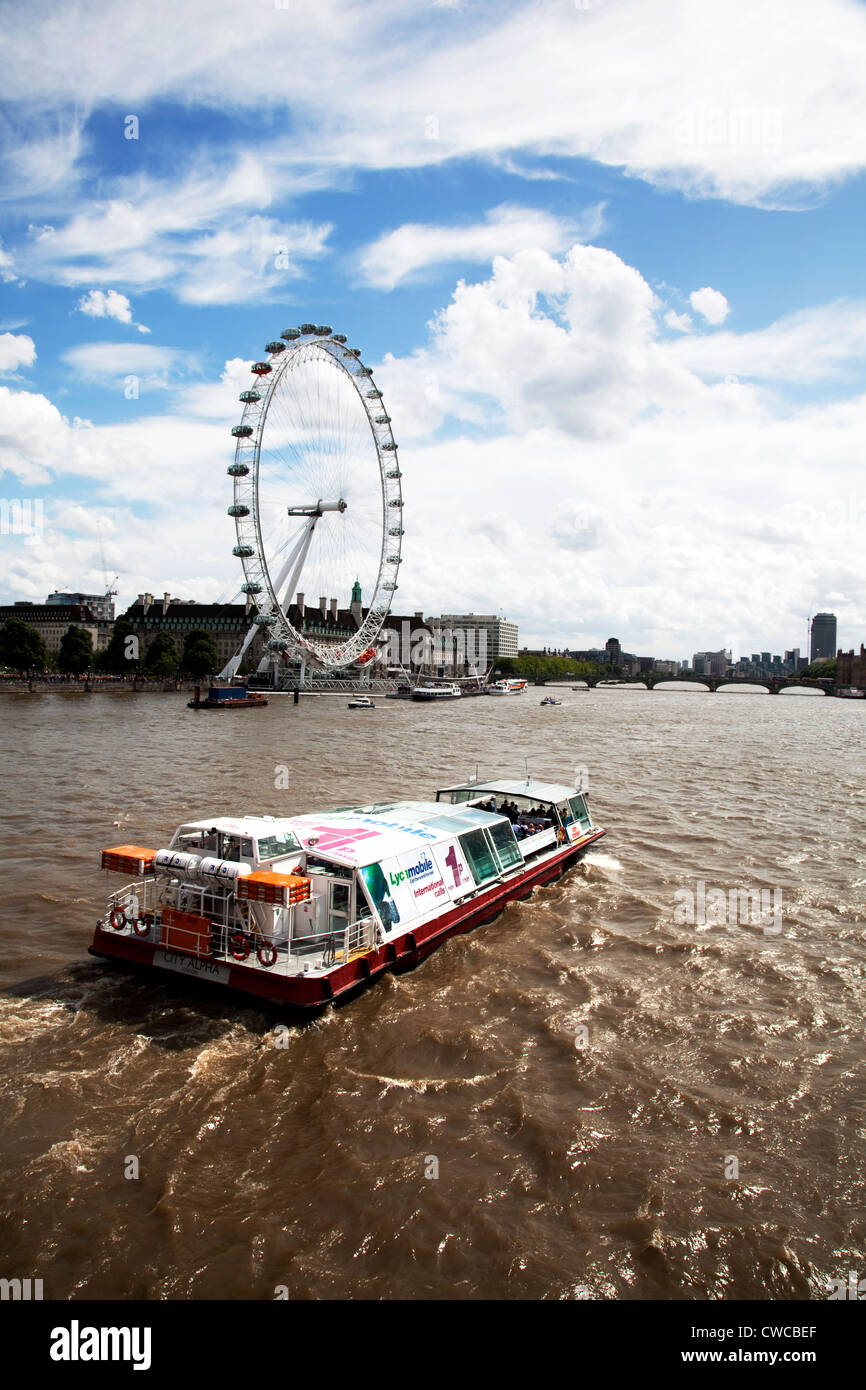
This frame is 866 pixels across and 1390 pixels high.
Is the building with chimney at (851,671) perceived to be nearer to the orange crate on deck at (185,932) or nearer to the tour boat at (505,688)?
the tour boat at (505,688)

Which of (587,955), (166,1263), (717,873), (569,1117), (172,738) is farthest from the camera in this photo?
(172,738)

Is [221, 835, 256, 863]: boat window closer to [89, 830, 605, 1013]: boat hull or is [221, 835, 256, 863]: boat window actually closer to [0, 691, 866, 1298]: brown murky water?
[89, 830, 605, 1013]: boat hull

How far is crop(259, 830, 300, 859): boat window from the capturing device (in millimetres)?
11617

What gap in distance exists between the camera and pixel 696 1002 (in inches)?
468

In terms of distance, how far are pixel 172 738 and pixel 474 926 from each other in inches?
1421

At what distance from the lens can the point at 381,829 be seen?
13484 mm

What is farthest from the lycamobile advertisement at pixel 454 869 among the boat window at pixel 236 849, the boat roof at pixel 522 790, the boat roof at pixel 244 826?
the boat roof at pixel 522 790

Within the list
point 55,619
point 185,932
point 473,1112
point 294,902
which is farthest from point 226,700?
point 55,619

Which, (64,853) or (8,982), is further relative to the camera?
(64,853)

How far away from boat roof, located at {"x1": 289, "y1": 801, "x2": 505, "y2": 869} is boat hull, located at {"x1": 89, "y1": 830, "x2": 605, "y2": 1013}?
4.10 feet

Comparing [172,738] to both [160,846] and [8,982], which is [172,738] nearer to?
[160,846]

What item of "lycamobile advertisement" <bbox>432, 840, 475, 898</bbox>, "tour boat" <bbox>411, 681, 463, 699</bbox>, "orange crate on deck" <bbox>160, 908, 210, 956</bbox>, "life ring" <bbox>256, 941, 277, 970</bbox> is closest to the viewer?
"life ring" <bbox>256, 941, 277, 970</bbox>

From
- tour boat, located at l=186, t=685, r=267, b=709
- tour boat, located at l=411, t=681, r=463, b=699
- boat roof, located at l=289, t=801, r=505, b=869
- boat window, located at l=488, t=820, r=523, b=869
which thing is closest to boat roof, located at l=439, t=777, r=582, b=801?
boat roof, located at l=289, t=801, r=505, b=869

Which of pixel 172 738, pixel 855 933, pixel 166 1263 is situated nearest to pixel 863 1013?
pixel 855 933
